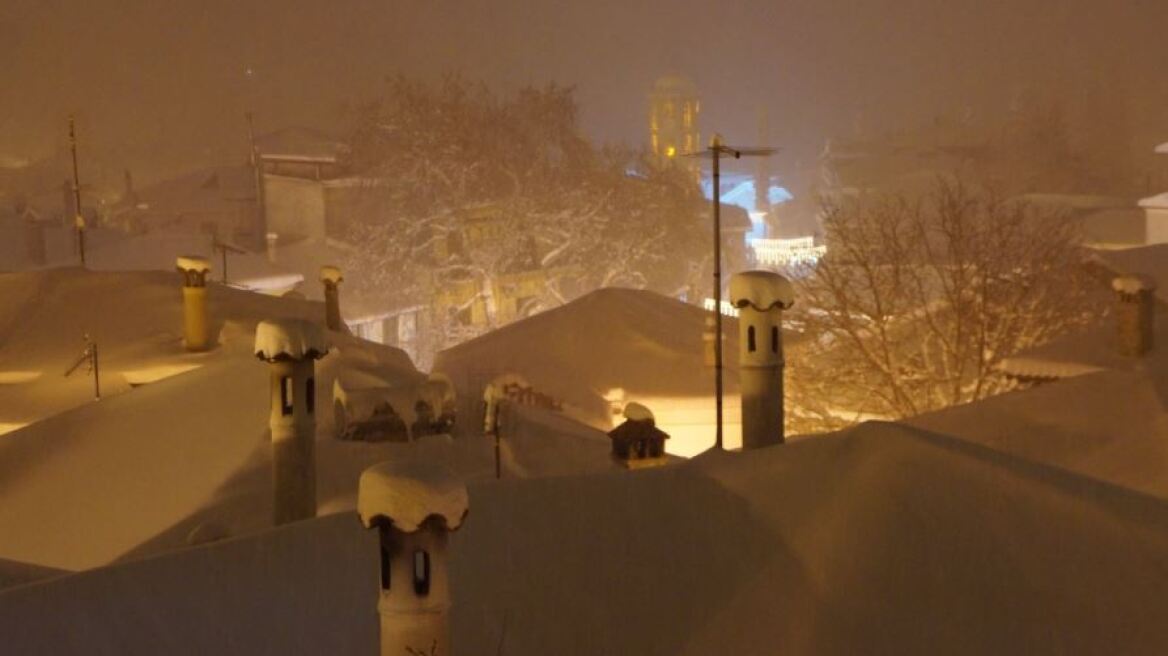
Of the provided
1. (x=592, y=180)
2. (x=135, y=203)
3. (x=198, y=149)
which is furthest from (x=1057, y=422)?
(x=198, y=149)

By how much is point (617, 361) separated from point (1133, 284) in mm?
7849

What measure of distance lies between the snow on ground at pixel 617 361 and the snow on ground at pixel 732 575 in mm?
11230

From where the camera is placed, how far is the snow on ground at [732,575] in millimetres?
5012

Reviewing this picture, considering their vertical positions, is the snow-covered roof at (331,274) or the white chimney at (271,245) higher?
the snow-covered roof at (331,274)

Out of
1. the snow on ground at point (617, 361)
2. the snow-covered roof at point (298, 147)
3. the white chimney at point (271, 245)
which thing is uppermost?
the snow-covered roof at point (298, 147)

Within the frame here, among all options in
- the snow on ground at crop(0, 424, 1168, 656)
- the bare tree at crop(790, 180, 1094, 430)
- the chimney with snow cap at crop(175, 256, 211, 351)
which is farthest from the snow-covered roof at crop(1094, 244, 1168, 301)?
the snow on ground at crop(0, 424, 1168, 656)

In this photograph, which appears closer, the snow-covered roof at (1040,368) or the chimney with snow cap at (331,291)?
the snow-covered roof at (1040,368)

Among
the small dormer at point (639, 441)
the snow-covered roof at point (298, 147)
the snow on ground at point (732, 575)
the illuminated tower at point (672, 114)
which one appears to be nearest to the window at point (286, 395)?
the small dormer at point (639, 441)

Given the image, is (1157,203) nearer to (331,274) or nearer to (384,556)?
(331,274)

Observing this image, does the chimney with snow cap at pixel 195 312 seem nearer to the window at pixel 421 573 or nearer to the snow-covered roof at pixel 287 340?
the snow-covered roof at pixel 287 340

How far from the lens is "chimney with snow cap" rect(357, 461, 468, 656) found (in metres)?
4.16

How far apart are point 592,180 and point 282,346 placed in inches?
1116

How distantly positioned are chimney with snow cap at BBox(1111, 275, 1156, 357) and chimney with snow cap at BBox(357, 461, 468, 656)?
386 inches

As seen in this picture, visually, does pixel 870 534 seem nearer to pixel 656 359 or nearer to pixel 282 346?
pixel 282 346
